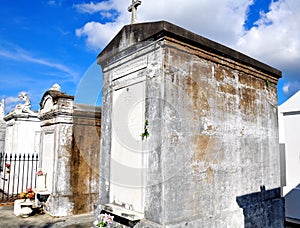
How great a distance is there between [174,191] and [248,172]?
2.07 meters

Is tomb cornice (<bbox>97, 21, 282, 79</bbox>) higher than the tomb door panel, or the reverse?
tomb cornice (<bbox>97, 21, 282, 79</bbox>)

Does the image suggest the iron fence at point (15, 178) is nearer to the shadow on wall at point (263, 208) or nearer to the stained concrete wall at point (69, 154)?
the stained concrete wall at point (69, 154)

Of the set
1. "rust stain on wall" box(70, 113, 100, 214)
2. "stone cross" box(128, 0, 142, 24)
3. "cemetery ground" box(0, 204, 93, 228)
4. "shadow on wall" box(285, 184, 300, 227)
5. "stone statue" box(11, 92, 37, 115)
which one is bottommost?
"cemetery ground" box(0, 204, 93, 228)

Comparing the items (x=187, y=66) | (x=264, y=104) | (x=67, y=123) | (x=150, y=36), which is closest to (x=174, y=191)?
(x=187, y=66)

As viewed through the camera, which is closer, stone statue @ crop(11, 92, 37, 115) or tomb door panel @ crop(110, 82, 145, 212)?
tomb door panel @ crop(110, 82, 145, 212)

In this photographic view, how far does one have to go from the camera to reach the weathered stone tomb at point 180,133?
12.1 feet

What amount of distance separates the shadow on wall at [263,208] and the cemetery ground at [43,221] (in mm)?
3562

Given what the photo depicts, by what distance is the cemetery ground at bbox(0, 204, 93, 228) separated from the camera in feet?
20.4

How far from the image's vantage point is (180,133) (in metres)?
3.82

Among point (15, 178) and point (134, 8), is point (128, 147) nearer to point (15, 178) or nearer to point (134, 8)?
point (134, 8)

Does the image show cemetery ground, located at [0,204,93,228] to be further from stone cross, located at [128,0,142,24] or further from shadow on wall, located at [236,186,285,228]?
stone cross, located at [128,0,142,24]

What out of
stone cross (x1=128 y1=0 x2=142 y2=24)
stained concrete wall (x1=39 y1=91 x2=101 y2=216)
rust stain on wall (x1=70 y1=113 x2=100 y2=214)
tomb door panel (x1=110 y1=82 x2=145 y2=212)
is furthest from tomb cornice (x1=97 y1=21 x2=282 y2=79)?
rust stain on wall (x1=70 y1=113 x2=100 y2=214)

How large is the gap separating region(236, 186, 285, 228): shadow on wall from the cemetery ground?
3.56 metres

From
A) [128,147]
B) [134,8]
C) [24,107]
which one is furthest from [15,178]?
[134,8]
